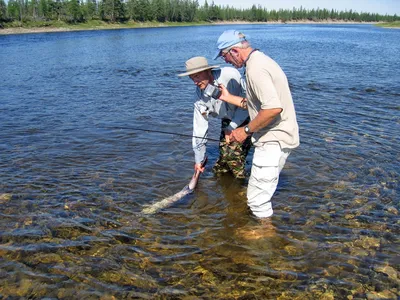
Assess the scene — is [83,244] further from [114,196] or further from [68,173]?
[68,173]

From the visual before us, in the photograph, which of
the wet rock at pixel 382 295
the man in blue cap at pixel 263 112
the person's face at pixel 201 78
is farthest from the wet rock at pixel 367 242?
the person's face at pixel 201 78

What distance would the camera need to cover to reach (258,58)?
4.38m

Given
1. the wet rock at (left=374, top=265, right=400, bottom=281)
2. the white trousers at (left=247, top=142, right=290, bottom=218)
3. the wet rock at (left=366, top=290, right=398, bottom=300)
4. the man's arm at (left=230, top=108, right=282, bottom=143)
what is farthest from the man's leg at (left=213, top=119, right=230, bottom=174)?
the wet rock at (left=366, top=290, right=398, bottom=300)

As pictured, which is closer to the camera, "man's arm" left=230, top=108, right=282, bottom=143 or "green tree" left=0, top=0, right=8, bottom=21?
"man's arm" left=230, top=108, right=282, bottom=143

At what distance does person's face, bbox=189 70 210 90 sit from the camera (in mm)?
5492

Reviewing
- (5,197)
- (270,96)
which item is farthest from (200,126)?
(5,197)

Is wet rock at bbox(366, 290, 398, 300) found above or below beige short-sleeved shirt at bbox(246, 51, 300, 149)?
below

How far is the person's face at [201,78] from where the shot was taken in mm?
5492

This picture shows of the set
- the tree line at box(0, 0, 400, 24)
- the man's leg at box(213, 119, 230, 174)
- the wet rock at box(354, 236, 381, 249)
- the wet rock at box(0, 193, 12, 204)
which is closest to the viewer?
the wet rock at box(354, 236, 381, 249)

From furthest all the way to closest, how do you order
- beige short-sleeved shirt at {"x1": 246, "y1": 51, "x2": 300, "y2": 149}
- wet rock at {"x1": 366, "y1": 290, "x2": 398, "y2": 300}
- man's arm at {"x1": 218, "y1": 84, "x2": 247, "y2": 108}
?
man's arm at {"x1": 218, "y1": 84, "x2": 247, "y2": 108}
beige short-sleeved shirt at {"x1": 246, "y1": 51, "x2": 300, "y2": 149}
wet rock at {"x1": 366, "y1": 290, "x2": 398, "y2": 300}

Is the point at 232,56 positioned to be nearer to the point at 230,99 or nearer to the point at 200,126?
the point at 230,99

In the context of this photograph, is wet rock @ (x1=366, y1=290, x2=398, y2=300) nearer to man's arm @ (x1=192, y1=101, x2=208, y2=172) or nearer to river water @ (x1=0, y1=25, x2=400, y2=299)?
river water @ (x1=0, y1=25, x2=400, y2=299)

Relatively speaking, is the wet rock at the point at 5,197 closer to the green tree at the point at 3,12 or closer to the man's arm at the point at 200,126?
the man's arm at the point at 200,126

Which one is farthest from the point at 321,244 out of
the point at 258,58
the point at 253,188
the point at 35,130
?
the point at 35,130
